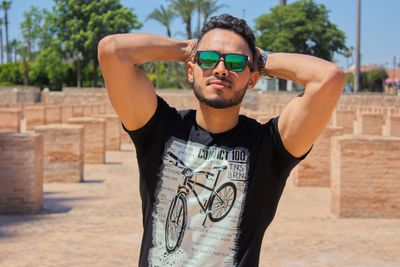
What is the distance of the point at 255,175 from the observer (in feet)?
7.48

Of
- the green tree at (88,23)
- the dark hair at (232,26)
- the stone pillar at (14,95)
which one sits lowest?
the dark hair at (232,26)

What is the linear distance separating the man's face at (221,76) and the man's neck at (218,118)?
0.04 m

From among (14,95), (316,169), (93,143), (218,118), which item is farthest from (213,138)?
(14,95)

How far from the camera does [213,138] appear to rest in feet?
7.57

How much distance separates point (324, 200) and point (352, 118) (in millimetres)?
9710

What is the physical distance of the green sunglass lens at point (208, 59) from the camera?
2273 millimetres

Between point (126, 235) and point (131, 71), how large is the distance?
5679 mm

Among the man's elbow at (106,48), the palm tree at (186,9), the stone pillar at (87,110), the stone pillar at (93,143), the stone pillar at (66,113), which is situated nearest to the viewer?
the man's elbow at (106,48)

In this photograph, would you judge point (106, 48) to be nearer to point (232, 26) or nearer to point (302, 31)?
point (232, 26)

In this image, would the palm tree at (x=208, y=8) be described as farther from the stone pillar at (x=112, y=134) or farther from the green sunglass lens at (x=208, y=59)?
the green sunglass lens at (x=208, y=59)

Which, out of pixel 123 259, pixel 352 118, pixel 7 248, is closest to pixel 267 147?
pixel 123 259

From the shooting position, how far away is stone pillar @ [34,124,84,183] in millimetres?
12539

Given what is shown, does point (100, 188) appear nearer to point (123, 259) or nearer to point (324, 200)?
point (324, 200)

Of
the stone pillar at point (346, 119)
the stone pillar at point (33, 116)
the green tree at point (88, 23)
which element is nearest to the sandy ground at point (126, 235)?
the stone pillar at point (346, 119)
